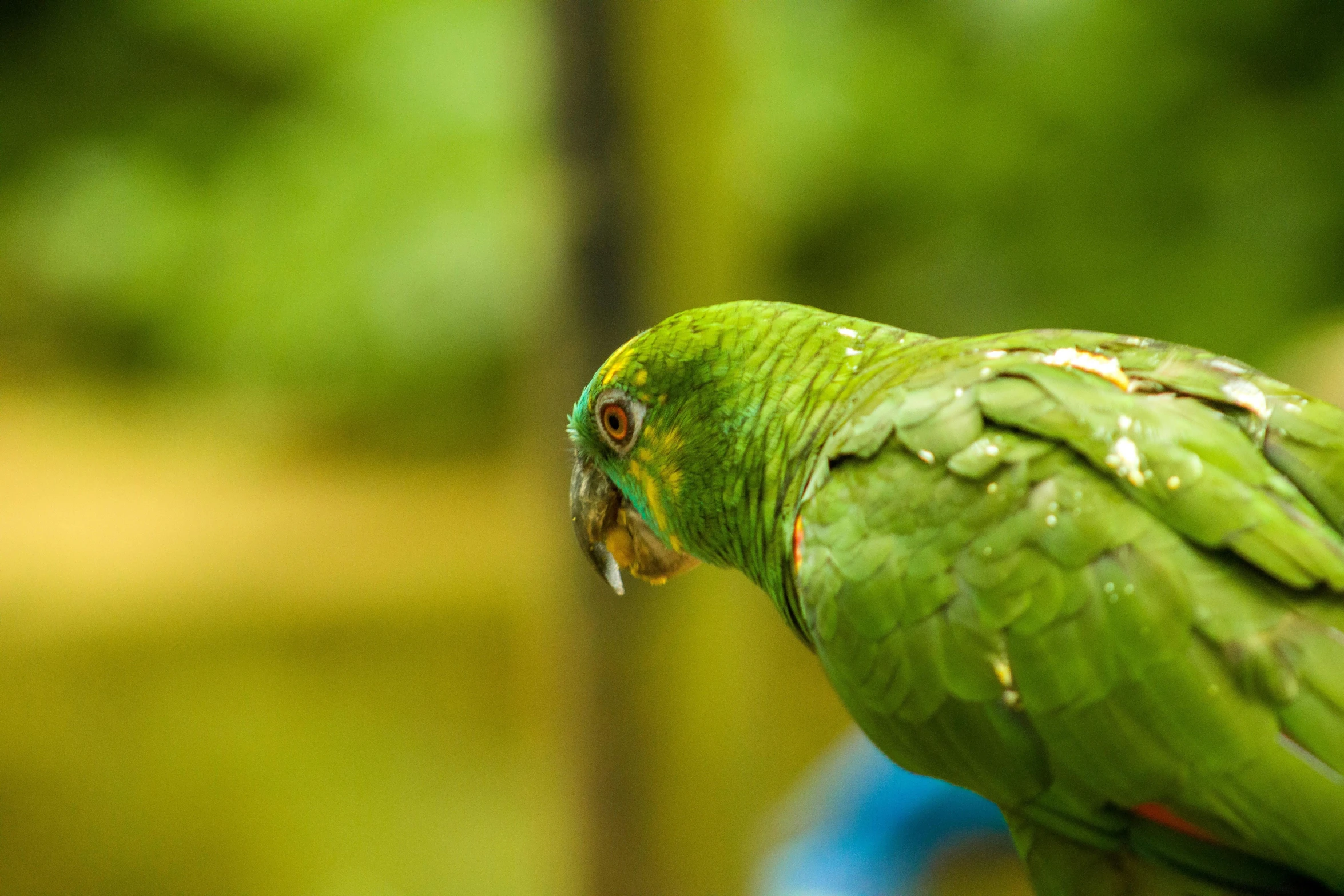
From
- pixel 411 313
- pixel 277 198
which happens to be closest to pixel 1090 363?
pixel 411 313

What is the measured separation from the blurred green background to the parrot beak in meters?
1.71

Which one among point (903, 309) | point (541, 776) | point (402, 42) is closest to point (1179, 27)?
point (903, 309)

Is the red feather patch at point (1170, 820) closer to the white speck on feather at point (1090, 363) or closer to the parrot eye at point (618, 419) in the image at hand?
the white speck on feather at point (1090, 363)

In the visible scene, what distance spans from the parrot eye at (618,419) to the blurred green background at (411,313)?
1.93 m

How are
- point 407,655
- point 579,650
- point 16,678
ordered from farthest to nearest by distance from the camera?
1. point 407,655
2. point 16,678
3. point 579,650

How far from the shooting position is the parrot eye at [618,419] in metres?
1.68

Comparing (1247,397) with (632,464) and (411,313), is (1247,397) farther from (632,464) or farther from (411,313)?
(411,313)

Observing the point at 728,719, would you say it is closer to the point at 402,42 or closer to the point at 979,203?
the point at 979,203

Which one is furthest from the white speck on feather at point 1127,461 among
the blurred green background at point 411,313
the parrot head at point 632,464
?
the blurred green background at point 411,313

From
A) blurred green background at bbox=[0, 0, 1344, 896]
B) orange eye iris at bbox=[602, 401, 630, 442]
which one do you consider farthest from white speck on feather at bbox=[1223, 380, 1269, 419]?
blurred green background at bbox=[0, 0, 1344, 896]

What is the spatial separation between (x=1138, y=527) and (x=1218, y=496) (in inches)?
3.6

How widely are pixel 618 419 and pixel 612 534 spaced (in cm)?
25

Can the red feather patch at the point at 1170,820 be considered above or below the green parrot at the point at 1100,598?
below

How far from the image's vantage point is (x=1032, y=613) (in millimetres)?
1239
